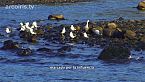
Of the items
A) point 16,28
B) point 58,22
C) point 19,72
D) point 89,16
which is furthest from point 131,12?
point 19,72

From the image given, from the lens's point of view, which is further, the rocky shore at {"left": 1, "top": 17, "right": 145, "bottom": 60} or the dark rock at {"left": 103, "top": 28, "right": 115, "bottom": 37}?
the dark rock at {"left": 103, "top": 28, "right": 115, "bottom": 37}

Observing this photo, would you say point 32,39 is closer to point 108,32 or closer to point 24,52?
point 24,52

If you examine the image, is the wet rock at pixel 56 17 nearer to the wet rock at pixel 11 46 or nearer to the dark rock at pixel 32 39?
the dark rock at pixel 32 39

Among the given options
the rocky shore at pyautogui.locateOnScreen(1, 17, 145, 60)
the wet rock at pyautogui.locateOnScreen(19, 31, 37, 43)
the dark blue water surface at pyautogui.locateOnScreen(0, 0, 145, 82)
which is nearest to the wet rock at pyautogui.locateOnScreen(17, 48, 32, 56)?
the rocky shore at pyautogui.locateOnScreen(1, 17, 145, 60)

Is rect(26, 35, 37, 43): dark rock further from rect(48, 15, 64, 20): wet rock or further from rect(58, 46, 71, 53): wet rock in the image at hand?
rect(48, 15, 64, 20): wet rock

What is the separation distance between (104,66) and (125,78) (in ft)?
8.34

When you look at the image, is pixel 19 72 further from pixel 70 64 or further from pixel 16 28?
pixel 16 28

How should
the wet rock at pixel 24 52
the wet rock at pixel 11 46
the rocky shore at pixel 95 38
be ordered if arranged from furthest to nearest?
the wet rock at pixel 11 46
the wet rock at pixel 24 52
the rocky shore at pixel 95 38

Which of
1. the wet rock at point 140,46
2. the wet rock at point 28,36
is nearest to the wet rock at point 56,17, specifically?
the wet rock at point 28,36

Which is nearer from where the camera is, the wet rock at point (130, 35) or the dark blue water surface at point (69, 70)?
the dark blue water surface at point (69, 70)

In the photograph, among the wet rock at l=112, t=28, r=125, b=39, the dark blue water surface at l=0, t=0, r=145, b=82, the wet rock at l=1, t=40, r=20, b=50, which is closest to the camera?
the dark blue water surface at l=0, t=0, r=145, b=82

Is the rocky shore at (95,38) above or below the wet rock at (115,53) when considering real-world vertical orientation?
below

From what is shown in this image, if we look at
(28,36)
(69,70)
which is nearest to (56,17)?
(28,36)

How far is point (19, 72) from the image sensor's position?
Answer: 1056 inches
